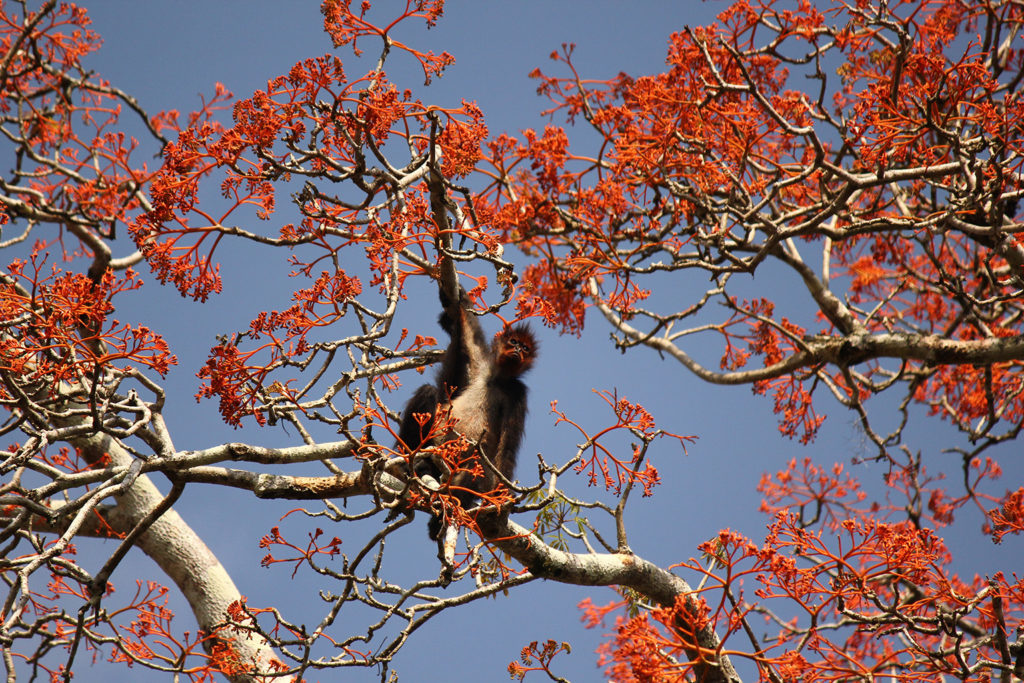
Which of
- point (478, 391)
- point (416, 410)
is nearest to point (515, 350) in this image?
point (478, 391)

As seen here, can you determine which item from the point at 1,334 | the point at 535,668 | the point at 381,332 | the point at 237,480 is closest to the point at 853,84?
the point at 381,332

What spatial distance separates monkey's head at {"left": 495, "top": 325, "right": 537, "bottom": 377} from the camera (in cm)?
572

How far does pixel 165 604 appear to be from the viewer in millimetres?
4871

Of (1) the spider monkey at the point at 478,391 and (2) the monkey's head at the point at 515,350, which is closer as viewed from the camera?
(1) the spider monkey at the point at 478,391

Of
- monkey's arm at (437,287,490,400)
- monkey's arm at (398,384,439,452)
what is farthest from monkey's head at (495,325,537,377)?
monkey's arm at (398,384,439,452)

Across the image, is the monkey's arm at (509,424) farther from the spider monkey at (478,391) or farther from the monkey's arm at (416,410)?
the monkey's arm at (416,410)

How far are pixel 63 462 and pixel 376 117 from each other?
2918 millimetres

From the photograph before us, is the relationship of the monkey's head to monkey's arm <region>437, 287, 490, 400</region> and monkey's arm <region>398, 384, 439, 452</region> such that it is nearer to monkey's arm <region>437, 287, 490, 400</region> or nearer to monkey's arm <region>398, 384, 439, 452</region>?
monkey's arm <region>437, 287, 490, 400</region>

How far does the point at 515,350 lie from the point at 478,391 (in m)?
0.38

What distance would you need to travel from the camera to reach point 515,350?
562cm

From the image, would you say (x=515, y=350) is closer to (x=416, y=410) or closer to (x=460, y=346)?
(x=460, y=346)

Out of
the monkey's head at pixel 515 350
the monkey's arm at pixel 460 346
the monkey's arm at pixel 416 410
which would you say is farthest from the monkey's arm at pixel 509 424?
the monkey's arm at pixel 416 410

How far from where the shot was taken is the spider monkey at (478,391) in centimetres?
522

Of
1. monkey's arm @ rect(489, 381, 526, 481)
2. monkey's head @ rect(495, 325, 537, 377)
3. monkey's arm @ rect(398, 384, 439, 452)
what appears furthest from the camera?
monkey's head @ rect(495, 325, 537, 377)
